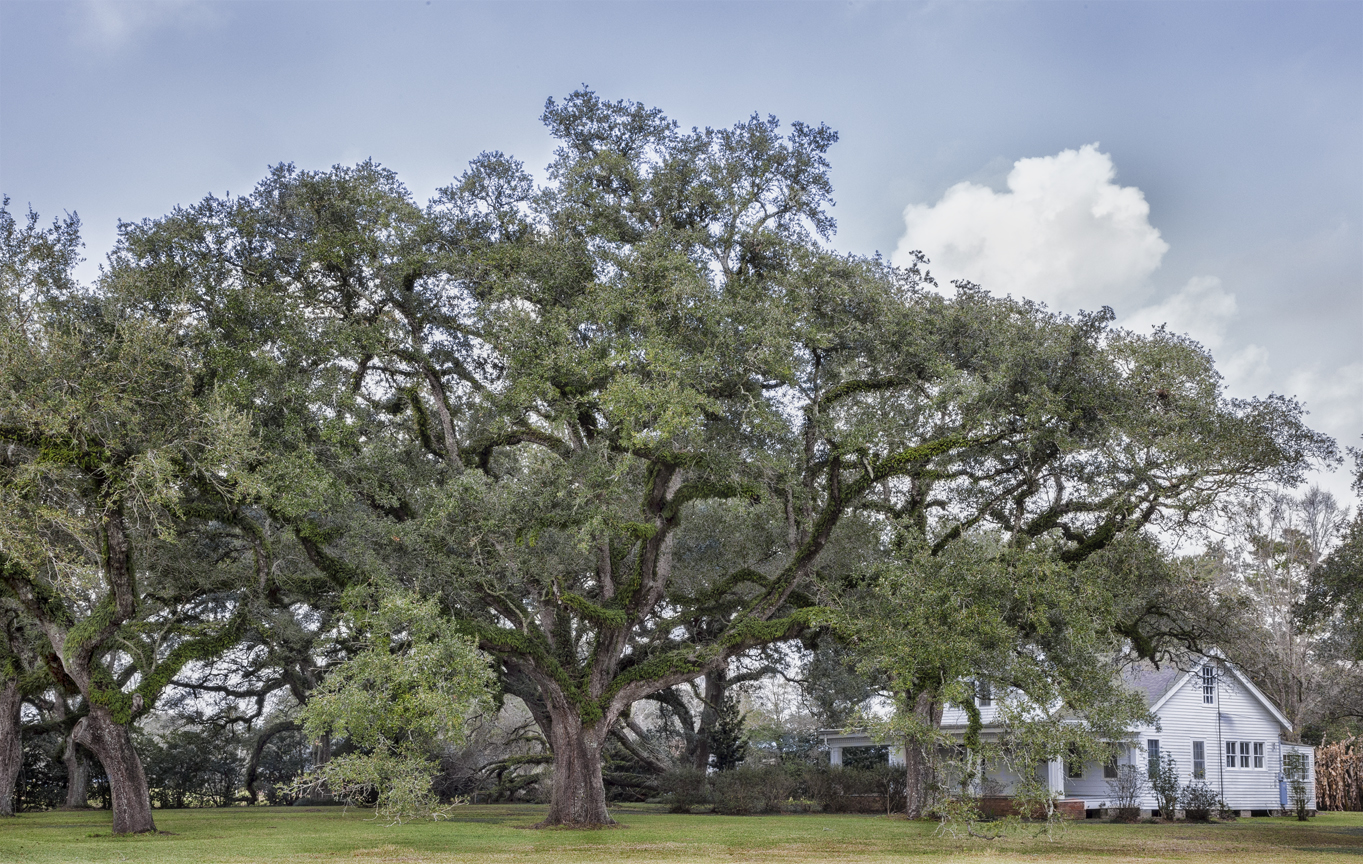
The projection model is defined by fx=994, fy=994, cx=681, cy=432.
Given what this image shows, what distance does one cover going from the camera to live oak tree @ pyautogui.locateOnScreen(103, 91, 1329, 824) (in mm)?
18422

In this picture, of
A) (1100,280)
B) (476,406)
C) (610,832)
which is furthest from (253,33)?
(1100,280)

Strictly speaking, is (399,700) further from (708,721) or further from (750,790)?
(708,721)

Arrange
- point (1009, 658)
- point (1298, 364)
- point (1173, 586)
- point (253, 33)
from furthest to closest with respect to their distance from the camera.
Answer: point (1298, 364), point (1173, 586), point (253, 33), point (1009, 658)

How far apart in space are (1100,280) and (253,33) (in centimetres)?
2032

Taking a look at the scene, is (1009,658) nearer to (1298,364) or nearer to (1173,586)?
(1173,586)

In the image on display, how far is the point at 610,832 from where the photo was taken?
21047 mm

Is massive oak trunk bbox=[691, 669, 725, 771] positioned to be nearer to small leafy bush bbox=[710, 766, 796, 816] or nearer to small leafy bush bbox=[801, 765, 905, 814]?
small leafy bush bbox=[710, 766, 796, 816]

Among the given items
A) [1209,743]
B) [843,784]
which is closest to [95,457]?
[843,784]

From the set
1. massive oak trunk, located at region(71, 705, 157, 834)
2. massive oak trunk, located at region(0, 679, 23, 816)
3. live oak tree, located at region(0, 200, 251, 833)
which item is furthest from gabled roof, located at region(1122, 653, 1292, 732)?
massive oak trunk, located at region(0, 679, 23, 816)

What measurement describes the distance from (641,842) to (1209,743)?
25.3 meters

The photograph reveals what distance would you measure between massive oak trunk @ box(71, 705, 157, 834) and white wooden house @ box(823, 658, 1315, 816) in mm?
21060

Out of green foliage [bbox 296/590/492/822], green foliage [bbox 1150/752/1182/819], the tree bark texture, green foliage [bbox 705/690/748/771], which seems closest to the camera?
green foliage [bbox 296/590/492/822]

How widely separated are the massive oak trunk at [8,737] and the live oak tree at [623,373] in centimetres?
1247

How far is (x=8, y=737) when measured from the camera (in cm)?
2648
